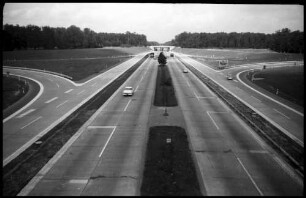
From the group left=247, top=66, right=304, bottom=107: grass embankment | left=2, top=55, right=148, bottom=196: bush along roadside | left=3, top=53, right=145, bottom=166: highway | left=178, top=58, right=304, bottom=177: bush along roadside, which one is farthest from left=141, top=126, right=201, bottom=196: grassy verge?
left=247, top=66, right=304, bottom=107: grass embankment

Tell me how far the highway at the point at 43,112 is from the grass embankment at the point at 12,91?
2.79 metres

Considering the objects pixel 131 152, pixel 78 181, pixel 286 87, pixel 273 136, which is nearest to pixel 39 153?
pixel 78 181

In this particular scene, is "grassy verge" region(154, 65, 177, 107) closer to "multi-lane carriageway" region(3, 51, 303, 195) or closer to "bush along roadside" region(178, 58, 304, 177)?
"multi-lane carriageway" region(3, 51, 303, 195)

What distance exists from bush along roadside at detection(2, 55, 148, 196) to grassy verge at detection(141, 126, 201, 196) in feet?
23.6

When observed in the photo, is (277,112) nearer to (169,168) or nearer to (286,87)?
(286,87)

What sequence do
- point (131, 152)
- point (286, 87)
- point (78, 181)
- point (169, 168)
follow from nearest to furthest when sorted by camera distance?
point (78, 181), point (169, 168), point (131, 152), point (286, 87)

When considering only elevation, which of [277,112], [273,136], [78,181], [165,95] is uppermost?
[165,95]

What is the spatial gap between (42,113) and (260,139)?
24481 mm

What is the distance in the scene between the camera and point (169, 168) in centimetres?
1938

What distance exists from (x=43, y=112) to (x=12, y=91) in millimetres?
17161

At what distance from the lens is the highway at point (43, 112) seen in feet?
83.5

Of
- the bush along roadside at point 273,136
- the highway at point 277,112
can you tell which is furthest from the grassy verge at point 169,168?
the highway at point 277,112

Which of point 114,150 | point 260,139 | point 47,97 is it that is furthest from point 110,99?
point 260,139

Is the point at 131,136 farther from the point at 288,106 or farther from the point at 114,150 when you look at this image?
the point at 288,106
